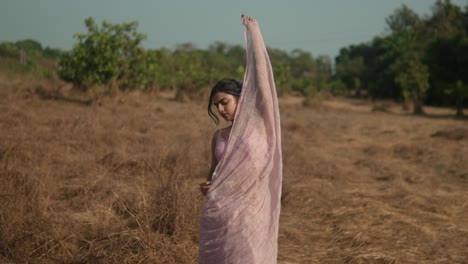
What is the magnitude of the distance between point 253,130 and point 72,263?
1.56 meters

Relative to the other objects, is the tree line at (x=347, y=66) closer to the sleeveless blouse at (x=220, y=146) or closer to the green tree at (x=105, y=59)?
the green tree at (x=105, y=59)

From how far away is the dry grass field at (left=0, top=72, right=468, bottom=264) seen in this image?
2928mm

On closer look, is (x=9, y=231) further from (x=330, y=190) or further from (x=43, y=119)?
(x=43, y=119)

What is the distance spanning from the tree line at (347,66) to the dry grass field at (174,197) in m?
1.85

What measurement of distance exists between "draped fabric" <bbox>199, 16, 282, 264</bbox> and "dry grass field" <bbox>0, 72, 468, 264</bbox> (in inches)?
38.4

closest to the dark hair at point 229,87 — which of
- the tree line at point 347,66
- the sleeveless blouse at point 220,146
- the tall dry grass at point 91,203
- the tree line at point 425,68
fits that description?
the sleeveless blouse at point 220,146

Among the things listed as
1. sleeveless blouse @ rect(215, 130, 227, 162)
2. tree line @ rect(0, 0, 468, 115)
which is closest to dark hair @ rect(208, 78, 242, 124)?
sleeveless blouse @ rect(215, 130, 227, 162)

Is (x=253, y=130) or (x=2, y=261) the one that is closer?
(x=253, y=130)

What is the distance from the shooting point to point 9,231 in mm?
2902

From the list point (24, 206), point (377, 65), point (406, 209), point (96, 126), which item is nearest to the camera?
point (24, 206)

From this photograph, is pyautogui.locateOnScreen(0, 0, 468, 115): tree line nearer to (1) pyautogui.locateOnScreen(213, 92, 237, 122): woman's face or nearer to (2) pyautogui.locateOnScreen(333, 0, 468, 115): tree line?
(2) pyautogui.locateOnScreen(333, 0, 468, 115): tree line

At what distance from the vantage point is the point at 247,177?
191 centimetres

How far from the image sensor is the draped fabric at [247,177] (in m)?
1.91

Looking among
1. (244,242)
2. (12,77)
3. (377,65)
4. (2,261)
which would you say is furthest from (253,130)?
(377,65)
